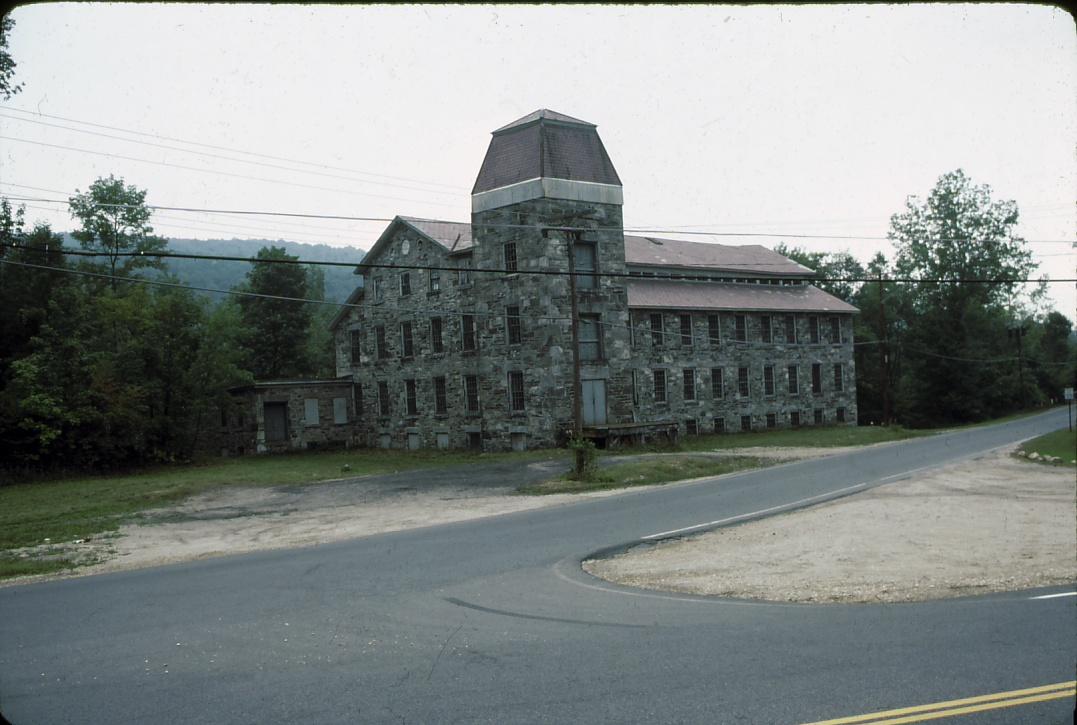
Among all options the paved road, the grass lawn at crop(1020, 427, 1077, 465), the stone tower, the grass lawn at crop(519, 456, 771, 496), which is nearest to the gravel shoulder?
the paved road

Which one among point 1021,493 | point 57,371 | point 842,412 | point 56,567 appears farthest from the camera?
point 842,412

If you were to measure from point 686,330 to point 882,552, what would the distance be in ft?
103

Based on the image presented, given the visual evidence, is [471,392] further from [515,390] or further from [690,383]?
[690,383]

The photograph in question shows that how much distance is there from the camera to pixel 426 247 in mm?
40375

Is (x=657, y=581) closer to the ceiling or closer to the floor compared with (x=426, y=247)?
closer to the floor

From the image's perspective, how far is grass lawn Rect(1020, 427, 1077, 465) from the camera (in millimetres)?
22984

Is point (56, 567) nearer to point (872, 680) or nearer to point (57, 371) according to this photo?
point (872, 680)

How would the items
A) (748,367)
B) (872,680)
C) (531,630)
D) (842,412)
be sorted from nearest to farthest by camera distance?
(872,680) → (531,630) → (748,367) → (842,412)

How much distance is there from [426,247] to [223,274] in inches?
3094

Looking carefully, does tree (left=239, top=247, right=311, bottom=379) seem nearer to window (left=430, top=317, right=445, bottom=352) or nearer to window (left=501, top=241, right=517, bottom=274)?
window (left=430, top=317, right=445, bottom=352)

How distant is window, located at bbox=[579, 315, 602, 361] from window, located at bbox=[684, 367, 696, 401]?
8.07 meters

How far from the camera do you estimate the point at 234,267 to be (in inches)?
4783

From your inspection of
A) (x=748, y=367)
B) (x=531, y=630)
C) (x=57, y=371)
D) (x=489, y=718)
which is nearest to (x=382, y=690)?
(x=489, y=718)

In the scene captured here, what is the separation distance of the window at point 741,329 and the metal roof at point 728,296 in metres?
0.69
